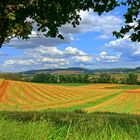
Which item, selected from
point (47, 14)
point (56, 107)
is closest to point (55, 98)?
point (56, 107)

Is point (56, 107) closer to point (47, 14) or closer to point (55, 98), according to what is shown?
point (55, 98)

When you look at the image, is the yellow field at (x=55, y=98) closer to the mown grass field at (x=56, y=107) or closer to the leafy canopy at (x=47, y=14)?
the mown grass field at (x=56, y=107)

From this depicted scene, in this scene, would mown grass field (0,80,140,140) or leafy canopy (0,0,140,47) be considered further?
leafy canopy (0,0,140,47)

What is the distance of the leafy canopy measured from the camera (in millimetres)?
16000

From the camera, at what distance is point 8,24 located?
16781 millimetres

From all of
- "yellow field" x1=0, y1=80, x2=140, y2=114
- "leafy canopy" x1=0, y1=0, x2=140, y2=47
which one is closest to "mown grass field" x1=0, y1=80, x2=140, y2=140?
"yellow field" x1=0, y1=80, x2=140, y2=114

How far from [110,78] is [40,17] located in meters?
130

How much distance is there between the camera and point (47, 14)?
17297mm

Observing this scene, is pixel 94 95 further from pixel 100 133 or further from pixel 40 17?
pixel 100 133

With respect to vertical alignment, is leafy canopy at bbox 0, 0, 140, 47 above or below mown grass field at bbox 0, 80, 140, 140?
above

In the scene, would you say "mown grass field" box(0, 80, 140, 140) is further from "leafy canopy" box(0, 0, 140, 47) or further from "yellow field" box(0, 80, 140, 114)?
"leafy canopy" box(0, 0, 140, 47)

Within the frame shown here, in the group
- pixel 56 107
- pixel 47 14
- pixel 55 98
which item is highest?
pixel 47 14

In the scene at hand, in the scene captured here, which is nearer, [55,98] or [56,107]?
[56,107]

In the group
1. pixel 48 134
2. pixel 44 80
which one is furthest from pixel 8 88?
pixel 48 134
